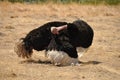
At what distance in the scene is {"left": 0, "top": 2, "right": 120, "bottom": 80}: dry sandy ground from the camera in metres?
10.2

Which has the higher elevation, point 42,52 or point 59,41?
point 59,41

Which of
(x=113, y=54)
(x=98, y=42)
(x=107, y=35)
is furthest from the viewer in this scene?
(x=107, y=35)

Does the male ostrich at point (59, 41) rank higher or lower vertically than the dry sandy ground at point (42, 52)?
higher

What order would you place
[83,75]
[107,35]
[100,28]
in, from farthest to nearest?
1. [100,28]
2. [107,35]
3. [83,75]

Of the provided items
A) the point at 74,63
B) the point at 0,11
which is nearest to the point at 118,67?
the point at 74,63

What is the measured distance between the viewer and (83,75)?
10109 mm

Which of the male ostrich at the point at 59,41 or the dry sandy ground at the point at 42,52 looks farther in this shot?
the male ostrich at the point at 59,41

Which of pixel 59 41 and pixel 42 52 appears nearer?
pixel 59 41

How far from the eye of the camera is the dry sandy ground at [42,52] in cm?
1019

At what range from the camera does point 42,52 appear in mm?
12945

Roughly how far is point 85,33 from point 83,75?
5.13 ft

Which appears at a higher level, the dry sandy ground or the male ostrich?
the male ostrich

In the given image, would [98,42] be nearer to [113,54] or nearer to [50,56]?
[113,54]

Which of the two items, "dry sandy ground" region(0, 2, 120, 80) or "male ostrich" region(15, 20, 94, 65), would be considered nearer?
"dry sandy ground" region(0, 2, 120, 80)
